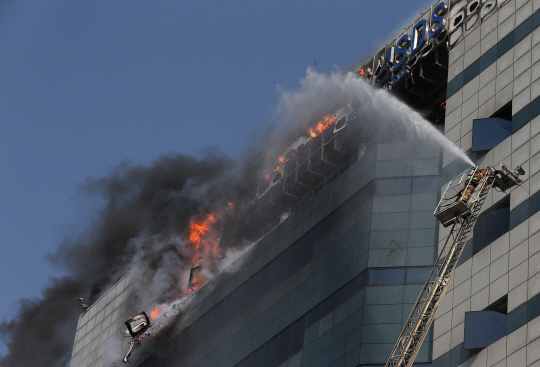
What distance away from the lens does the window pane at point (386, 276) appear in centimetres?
5262

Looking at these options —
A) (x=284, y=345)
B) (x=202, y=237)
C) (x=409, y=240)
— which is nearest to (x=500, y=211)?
(x=409, y=240)

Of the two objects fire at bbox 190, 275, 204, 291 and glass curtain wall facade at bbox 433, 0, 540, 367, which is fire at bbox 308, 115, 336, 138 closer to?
glass curtain wall facade at bbox 433, 0, 540, 367

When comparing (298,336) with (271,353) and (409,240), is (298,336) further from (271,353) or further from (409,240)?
(409,240)

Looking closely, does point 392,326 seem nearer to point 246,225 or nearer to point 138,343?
point 246,225

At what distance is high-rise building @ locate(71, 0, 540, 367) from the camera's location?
4303 cm

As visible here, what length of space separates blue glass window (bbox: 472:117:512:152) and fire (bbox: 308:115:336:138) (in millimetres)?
17131

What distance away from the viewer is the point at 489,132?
1895 inches

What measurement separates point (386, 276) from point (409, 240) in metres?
2.41

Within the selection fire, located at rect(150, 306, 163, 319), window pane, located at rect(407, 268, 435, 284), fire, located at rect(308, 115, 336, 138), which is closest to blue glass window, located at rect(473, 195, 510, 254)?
window pane, located at rect(407, 268, 435, 284)

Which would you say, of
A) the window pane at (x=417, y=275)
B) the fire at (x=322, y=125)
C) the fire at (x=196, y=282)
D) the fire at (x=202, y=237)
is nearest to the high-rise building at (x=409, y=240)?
the window pane at (x=417, y=275)

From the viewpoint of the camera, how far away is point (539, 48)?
47156mm

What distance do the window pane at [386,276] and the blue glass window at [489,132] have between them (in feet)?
28.1

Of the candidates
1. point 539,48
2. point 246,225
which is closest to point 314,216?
point 246,225

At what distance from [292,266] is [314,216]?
3493 mm
